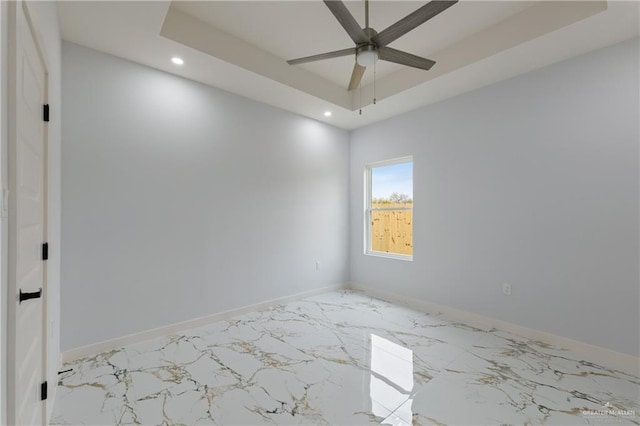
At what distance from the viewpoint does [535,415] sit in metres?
1.78

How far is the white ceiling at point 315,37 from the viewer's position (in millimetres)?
2240

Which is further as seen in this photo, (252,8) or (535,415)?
(252,8)

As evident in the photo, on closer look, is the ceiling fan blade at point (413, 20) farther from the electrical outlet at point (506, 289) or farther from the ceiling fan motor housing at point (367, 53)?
the electrical outlet at point (506, 289)

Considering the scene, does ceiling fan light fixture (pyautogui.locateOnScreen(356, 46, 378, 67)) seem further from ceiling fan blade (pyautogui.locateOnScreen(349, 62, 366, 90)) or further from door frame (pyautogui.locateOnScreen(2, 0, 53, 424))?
door frame (pyautogui.locateOnScreen(2, 0, 53, 424))

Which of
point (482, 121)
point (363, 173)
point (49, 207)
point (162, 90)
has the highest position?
point (162, 90)

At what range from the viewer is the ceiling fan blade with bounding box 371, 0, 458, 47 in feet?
5.46

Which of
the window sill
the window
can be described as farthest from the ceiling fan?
the window sill

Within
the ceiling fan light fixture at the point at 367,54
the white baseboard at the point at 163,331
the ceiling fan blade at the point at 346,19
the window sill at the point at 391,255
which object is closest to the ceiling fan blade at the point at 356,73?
the ceiling fan light fixture at the point at 367,54

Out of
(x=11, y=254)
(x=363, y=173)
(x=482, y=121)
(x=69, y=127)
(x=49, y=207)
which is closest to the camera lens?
(x=11, y=254)

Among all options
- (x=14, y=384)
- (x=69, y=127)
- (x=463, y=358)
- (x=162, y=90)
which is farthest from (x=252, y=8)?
(x=463, y=358)

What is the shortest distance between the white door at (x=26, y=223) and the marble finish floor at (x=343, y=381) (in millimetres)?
632

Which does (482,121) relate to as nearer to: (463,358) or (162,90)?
(463,358)

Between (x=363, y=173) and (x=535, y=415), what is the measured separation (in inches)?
139

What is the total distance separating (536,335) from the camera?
2.85 metres
